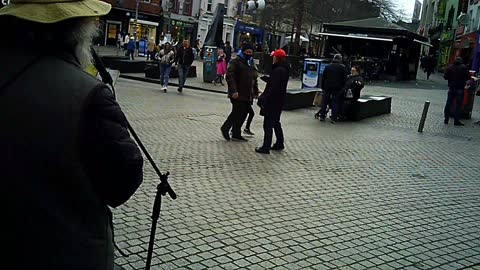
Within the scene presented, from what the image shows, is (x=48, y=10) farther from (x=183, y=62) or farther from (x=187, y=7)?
(x=187, y=7)

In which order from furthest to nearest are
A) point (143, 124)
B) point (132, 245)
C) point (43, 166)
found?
point (143, 124) < point (132, 245) < point (43, 166)

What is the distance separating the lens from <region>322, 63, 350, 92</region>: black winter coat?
45.8 ft

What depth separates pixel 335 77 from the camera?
549 inches

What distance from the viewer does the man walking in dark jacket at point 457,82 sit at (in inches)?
607

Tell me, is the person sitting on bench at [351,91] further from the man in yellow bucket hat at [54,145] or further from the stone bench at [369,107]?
the man in yellow bucket hat at [54,145]

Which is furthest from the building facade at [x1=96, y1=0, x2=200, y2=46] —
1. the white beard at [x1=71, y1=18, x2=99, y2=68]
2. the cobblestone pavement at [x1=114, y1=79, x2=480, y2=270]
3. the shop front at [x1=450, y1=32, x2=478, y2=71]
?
the white beard at [x1=71, y1=18, x2=99, y2=68]

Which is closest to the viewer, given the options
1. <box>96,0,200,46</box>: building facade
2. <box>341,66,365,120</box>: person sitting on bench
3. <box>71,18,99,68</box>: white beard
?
<box>71,18,99,68</box>: white beard

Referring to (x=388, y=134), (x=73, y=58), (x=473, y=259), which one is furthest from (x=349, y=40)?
(x=73, y=58)

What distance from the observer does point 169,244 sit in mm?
4691

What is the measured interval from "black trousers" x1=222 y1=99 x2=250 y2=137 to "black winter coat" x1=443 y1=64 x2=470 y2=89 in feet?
25.5

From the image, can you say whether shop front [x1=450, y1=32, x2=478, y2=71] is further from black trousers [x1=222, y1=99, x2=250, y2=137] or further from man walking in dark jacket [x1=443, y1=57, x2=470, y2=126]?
black trousers [x1=222, y1=99, x2=250, y2=137]

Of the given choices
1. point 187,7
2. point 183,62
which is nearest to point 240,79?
point 183,62

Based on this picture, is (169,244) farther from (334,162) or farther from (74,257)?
(334,162)

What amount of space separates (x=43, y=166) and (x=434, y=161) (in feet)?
29.7
